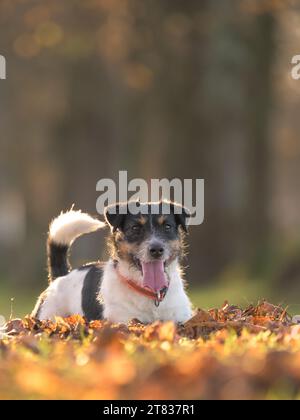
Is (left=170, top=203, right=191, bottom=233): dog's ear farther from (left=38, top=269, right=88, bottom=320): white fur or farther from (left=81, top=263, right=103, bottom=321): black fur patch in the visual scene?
(left=38, top=269, right=88, bottom=320): white fur

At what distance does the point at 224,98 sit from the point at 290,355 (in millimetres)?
19185

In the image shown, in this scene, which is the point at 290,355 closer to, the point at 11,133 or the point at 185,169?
the point at 185,169

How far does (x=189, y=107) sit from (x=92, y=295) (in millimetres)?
15719

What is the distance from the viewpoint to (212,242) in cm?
2461

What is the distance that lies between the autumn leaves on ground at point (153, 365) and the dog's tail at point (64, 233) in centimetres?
325

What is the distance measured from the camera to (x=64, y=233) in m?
10.8

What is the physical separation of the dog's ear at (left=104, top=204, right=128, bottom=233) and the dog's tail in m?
0.12

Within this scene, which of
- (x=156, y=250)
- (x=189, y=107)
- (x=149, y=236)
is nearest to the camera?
(x=156, y=250)

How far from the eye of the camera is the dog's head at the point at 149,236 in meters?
9.47

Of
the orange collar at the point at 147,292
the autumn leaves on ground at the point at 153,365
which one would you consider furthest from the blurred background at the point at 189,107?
the autumn leaves on ground at the point at 153,365

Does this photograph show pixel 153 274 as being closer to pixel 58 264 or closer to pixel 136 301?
pixel 136 301
